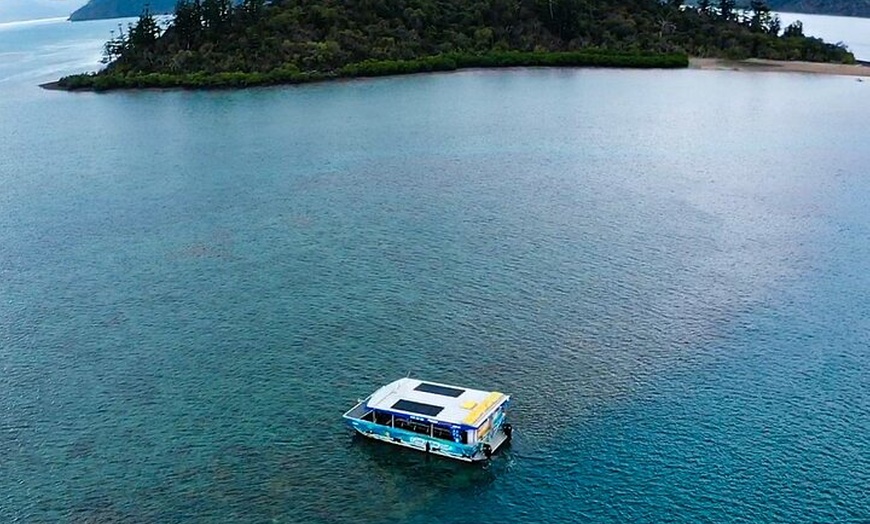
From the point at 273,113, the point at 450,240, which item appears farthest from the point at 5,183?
the point at 450,240

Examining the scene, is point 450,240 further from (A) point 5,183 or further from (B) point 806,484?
(A) point 5,183

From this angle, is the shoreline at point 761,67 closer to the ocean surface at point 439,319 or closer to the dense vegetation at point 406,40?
the dense vegetation at point 406,40

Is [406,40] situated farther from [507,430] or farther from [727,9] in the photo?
[507,430]

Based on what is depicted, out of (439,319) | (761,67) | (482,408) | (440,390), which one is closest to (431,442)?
(482,408)

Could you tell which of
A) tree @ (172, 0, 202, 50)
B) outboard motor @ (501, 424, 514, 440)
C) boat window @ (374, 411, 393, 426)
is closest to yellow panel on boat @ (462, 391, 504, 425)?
outboard motor @ (501, 424, 514, 440)

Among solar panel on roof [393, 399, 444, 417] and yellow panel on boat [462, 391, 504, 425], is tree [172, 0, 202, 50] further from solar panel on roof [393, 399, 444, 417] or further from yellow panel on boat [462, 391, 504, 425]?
yellow panel on boat [462, 391, 504, 425]

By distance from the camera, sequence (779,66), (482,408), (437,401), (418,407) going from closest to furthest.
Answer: (482,408)
(418,407)
(437,401)
(779,66)

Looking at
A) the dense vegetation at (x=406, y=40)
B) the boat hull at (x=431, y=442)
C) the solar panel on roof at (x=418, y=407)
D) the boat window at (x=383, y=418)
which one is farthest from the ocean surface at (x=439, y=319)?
the dense vegetation at (x=406, y=40)
